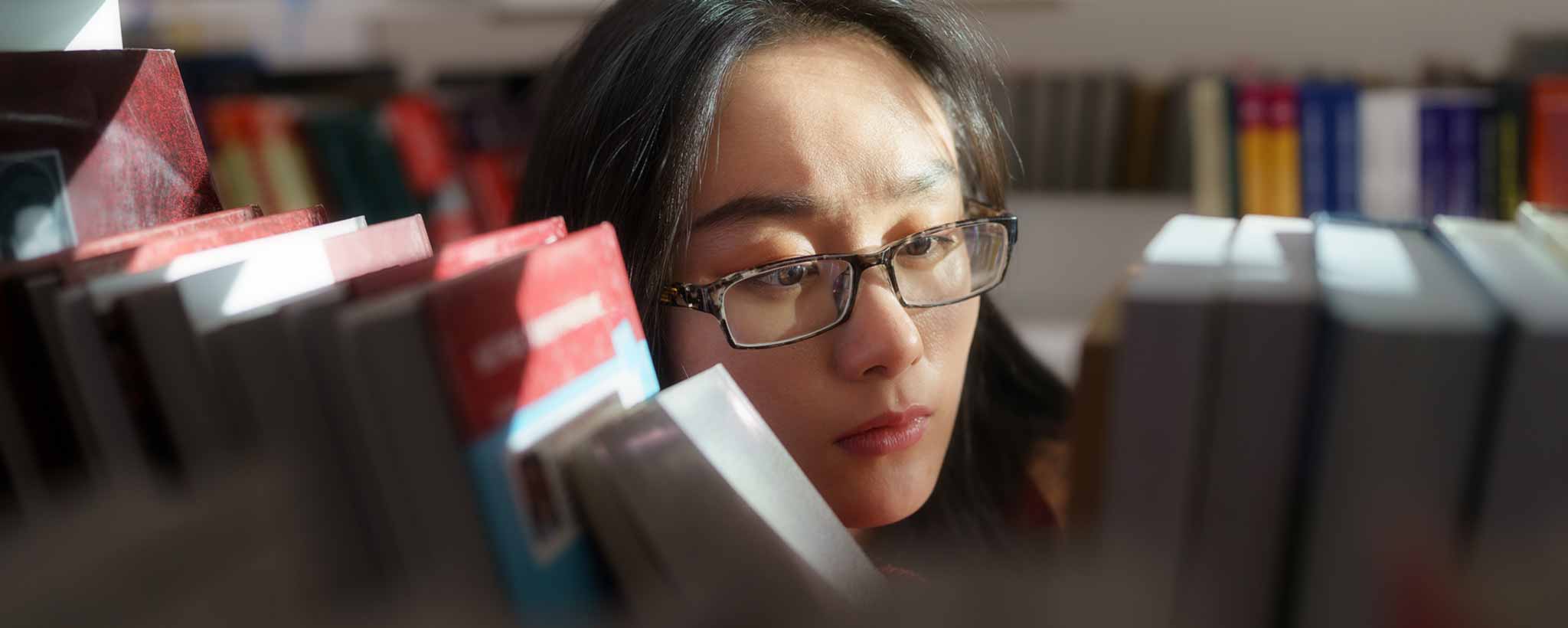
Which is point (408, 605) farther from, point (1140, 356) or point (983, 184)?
point (983, 184)

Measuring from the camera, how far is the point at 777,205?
72cm

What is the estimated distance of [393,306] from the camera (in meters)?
0.38

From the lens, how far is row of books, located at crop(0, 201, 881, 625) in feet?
1.27

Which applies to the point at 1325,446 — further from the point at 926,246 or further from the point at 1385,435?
the point at 926,246

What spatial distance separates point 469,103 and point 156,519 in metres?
2.15

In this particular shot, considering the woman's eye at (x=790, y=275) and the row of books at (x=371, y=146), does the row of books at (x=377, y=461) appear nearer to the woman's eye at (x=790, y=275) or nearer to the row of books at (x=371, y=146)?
the woman's eye at (x=790, y=275)

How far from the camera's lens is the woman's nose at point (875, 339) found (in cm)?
70

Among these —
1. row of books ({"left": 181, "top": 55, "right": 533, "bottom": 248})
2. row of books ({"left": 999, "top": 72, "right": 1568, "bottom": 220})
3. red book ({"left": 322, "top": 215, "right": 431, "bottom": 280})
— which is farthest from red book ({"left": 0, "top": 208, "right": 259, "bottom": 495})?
row of books ({"left": 181, "top": 55, "right": 533, "bottom": 248})

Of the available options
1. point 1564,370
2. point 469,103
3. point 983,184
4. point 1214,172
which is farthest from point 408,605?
point 469,103

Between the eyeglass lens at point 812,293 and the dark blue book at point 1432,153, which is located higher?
the eyeglass lens at point 812,293

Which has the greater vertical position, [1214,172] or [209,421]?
[209,421]

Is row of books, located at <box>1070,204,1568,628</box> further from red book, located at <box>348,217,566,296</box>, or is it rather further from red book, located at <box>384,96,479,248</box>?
red book, located at <box>384,96,479,248</box>

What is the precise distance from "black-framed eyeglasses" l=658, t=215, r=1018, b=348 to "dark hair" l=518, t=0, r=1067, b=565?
0.17 ft

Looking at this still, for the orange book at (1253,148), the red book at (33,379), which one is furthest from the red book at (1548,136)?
the red book at (33,379)
